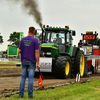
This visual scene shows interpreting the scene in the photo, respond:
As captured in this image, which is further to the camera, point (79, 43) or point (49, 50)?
point (79, 43)

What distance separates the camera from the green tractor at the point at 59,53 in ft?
42.4

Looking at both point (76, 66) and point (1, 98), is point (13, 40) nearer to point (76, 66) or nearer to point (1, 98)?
point (76, 66)

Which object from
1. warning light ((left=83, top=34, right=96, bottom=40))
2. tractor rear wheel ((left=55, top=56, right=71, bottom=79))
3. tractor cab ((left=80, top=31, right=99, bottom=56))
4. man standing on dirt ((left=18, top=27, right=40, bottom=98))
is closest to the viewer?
man standing on dirt ((left=18, top=27, right=40, bottom=98))

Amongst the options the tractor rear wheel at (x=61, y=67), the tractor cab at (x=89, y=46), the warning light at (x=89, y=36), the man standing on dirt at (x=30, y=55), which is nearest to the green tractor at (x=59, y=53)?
the tractor rear wheel at (x=61, y=67)

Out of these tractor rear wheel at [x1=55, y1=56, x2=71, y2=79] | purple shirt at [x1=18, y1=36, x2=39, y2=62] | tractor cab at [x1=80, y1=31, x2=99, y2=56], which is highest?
tractor cab at [x1=80, y1=31, x2=99, y2=56]

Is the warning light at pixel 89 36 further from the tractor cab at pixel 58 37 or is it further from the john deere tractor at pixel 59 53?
the tractor cab at pixel 58 37

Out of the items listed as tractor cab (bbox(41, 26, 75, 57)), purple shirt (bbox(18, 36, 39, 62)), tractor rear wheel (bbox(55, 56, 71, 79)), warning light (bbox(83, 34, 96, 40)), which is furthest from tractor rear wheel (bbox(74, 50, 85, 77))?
purple shirt (bbox(18, 36, 39, 62))

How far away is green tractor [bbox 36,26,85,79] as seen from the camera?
12914 millimetres

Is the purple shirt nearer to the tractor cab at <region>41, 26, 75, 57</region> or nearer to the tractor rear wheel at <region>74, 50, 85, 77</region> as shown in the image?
the tractor cab at <region>41, 26, 75, 57</region>

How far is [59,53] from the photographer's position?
1391cm

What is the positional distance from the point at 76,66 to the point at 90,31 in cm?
1007

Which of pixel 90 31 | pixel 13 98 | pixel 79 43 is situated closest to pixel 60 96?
pixel 13 98

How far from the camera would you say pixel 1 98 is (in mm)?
6867

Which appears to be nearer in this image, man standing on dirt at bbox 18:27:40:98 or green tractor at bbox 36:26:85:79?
man standing on dirt at bbox 18:27:40:98
